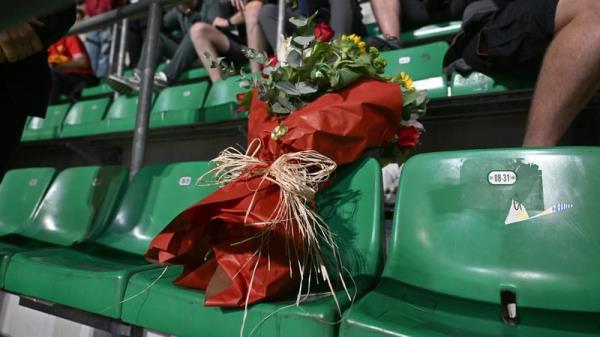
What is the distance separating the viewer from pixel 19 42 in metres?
0.83

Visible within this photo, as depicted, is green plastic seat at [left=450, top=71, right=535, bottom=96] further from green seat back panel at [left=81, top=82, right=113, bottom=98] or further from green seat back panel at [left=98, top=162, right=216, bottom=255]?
green seat back panel at [left=81, top=82, right=113, bottom=98]

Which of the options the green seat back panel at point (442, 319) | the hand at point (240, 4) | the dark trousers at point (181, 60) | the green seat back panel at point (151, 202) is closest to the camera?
the green seat back panel at point (442, 319)

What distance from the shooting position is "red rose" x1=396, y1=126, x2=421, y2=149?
0.81 meters

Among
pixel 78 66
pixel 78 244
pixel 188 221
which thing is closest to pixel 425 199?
pixel 188 221

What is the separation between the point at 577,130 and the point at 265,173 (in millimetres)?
1156

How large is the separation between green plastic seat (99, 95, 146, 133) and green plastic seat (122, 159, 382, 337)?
4.61ft

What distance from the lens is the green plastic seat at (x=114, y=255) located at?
0.70m

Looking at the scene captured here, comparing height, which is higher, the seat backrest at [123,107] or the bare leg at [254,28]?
the bare leg at [254,28]

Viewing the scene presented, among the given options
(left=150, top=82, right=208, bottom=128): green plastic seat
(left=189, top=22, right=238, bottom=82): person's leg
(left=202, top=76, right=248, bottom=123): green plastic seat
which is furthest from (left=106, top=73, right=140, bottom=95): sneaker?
(left=202, top=76, right=248, bottom=123): green plastic seat

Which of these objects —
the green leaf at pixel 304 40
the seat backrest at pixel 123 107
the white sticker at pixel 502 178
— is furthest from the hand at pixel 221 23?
the white sticker at pixel 502 178

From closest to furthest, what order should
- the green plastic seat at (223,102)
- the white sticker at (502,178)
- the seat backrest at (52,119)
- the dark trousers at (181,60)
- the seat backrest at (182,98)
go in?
1. the white sticker at (502,178)
2. the green plastic seat at (223,102)
3. the seat backrest at (182,98)
4. the dark trousers at (181,60)
5. the seat backrest at (52,119)

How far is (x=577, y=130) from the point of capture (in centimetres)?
123

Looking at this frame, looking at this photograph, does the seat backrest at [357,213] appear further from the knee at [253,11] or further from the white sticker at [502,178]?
the knee at [253,11]

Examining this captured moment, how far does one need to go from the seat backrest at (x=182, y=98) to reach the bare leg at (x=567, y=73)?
5.27 ft
